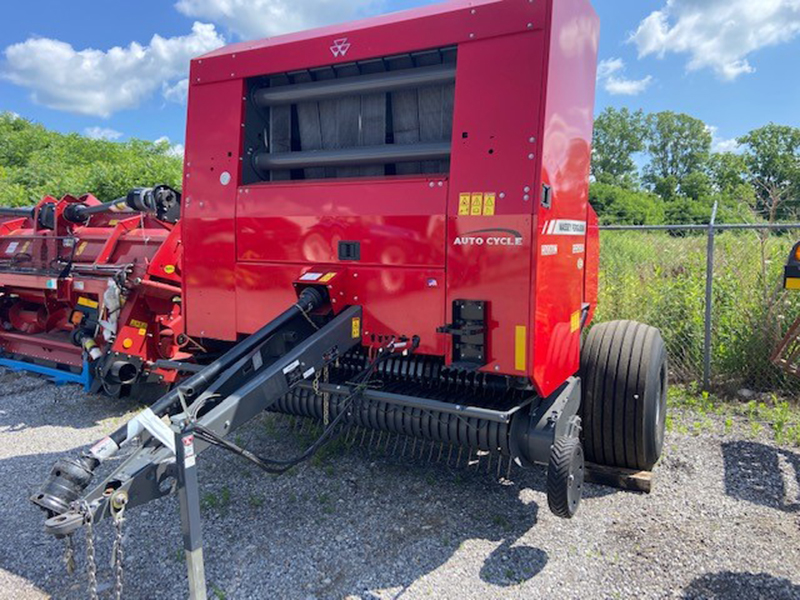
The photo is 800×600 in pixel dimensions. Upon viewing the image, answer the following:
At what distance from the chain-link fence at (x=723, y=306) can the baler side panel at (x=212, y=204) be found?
13.0 feet

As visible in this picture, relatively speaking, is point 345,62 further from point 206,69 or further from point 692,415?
point 692,415

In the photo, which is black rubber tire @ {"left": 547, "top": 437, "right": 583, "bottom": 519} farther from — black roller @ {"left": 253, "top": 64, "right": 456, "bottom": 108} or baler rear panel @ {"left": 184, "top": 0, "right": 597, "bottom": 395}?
black roller @ {"left": 253, "top": 64, "right": 456, "bottom": 108}

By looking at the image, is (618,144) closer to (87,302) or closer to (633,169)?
(633,169)

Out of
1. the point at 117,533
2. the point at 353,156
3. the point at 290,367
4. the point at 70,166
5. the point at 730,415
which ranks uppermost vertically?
the point at 70,166

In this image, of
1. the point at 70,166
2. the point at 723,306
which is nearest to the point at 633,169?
the point at 70,166

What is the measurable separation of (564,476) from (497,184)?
1.40 meters

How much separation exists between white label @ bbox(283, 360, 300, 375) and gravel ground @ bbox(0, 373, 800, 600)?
1.01m

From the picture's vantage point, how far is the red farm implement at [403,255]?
270 cm

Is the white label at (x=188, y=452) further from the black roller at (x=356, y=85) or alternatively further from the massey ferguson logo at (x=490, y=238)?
the black roller at (x=356, y=85)

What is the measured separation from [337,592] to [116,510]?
1.12 m

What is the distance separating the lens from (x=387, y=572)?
112 inches

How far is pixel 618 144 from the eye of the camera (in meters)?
56.5

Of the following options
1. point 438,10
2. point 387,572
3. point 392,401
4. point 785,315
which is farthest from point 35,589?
point 785,315

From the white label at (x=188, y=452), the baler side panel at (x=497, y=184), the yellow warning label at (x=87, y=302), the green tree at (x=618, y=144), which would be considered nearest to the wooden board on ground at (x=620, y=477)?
the baler side panel at (x=497, y=184)
